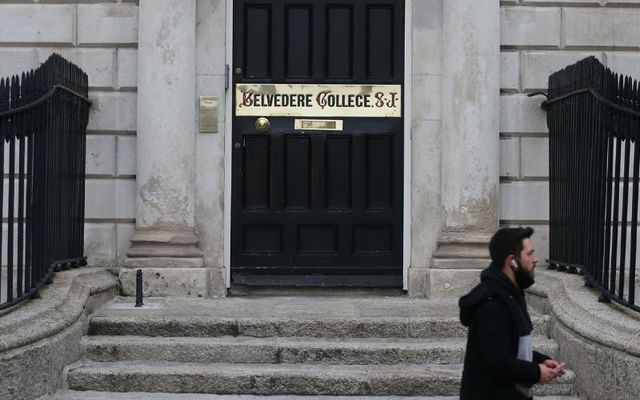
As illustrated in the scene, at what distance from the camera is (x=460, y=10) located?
9258 millimetres

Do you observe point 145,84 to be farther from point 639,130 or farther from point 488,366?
point 488,366

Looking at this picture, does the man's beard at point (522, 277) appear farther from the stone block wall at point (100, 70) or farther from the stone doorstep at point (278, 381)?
the stone block wall at point (100, 70)

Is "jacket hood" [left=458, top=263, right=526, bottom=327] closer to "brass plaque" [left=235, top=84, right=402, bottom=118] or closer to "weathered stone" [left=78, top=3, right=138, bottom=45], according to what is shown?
"brass plaque" [left=235, top=84, right=402, bottom=118]

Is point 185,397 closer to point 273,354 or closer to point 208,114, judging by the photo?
point 273,354

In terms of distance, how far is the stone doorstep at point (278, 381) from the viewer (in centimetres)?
701

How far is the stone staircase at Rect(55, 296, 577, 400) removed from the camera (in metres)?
7.04

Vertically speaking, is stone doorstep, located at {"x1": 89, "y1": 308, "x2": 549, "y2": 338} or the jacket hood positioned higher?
the jacket hood

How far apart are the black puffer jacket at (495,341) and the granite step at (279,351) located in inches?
116

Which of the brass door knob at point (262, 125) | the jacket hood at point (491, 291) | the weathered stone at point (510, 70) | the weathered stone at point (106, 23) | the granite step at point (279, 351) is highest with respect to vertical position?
the weathered stone at point (106, 23)

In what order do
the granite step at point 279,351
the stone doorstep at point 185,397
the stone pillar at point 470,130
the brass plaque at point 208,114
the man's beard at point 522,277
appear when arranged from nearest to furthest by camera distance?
the man's beard at point 522,277, the stone doorstep at point 185,397, the granite step at point 279,351, the stone pillar at point 470,130, the brass plaque at point 208,114

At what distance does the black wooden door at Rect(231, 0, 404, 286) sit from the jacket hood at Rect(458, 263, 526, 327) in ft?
16.5

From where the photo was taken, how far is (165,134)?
30.2 feet

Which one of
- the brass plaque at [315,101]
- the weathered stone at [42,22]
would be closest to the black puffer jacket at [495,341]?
the brass plaque at [315,101]

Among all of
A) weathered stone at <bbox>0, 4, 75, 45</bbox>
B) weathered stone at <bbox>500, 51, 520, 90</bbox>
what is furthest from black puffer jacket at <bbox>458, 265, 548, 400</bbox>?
weathered stone at <bbox>0, 4, 75, 45</bbox>
